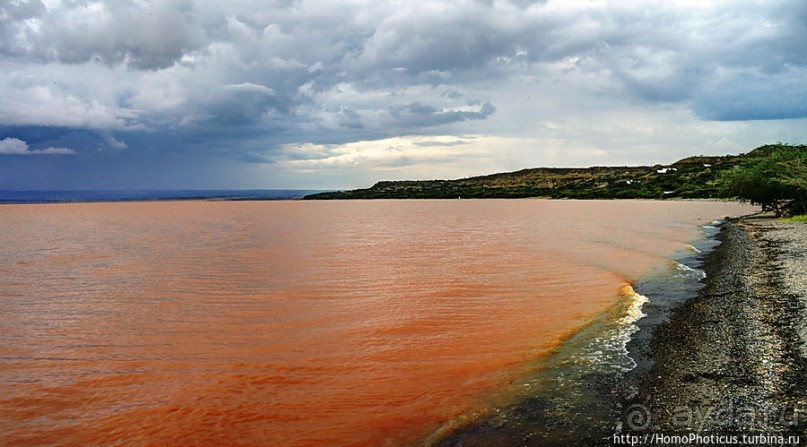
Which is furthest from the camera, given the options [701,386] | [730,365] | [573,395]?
[730,365]

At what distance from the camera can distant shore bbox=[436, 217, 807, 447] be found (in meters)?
6.85

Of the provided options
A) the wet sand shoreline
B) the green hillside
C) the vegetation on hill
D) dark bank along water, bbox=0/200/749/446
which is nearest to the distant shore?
the wet sand shoreline

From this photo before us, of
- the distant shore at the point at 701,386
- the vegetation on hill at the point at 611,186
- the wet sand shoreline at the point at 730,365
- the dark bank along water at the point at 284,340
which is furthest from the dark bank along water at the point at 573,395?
the vegetation on hill at the point at 611,186

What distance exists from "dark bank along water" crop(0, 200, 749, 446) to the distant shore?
2.59 feet

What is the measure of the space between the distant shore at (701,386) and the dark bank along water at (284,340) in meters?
0.79

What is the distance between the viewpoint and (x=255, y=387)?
955cm

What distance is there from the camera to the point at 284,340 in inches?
Result: 487

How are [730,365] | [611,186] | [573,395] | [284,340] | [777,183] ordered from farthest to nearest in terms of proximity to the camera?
1. [611,186]
2. [777,183]
3. [284,340]
4. [730,365]
5. [573,395]

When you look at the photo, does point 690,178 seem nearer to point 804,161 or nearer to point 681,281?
point 804,161

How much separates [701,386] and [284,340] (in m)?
8.33

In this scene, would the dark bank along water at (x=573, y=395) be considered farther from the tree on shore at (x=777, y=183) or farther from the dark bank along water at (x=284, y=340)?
the tree on shore at (x=777, y=183)

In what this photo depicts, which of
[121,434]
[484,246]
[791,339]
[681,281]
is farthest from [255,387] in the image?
[484,246]

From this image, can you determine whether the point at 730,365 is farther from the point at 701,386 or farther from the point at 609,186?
the point at 609,186

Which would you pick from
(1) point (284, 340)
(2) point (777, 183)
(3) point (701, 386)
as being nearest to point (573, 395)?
(3) point (701, 386)
